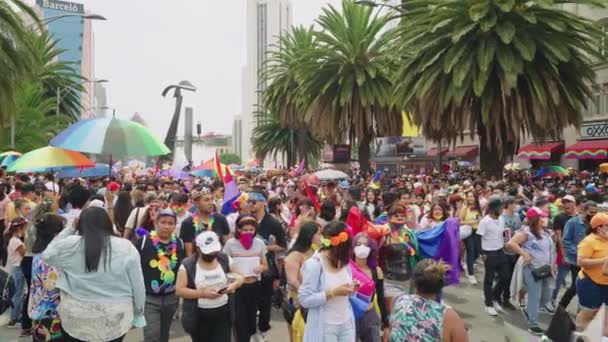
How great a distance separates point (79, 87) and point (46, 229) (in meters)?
38.8

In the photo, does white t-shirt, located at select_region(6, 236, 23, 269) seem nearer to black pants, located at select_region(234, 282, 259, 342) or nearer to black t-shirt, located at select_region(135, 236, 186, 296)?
black t-shirt, located at select_region(135, 236, 186, 296)

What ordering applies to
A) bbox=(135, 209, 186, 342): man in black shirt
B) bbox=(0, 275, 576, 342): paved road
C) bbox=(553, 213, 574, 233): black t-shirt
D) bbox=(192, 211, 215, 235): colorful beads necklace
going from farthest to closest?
bbox=(553, 213, 574, 233): black t-shirt
bbox=(0, 275, 576, 342): paved road
bbox=(192, 211, 215, 235): colorful beads necklace
bbox=(135, 209, 186, 342): man in black shirt

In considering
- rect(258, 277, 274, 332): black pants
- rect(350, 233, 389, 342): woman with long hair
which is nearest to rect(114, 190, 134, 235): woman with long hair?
rect(258, 277, 274, 332): black pants

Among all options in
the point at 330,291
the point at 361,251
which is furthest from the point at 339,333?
the point at 361,251

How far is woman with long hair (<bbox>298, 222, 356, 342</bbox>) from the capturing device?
4.53m

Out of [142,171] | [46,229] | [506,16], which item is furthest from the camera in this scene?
[142,171]

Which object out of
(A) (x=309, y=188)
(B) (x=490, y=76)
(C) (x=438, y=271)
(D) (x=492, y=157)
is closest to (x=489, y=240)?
(A) (x=309, y=188)

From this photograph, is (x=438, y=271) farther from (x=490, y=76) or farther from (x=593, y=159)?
(x=593, y=159)

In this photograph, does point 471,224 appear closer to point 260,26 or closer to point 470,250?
point 470,250

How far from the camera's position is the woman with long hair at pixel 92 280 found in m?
4.06

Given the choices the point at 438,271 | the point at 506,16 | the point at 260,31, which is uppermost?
the point at 260,31

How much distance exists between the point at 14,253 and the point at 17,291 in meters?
0.64

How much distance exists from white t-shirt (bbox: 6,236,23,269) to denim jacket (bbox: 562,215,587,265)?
7061 millimetres

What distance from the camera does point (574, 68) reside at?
19.6 metres
